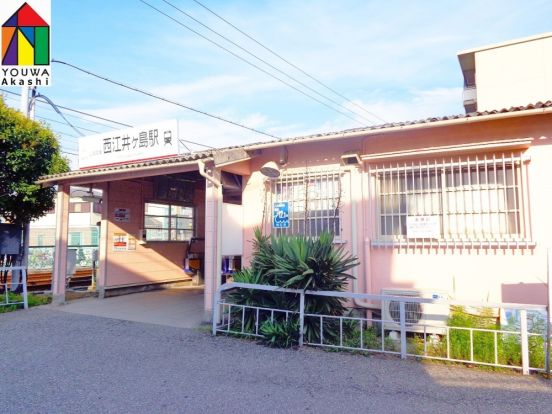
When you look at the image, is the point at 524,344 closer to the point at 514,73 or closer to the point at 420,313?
the point at 420,313

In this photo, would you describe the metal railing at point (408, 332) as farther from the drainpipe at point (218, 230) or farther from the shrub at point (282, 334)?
the drainpipe at point (218, 230)

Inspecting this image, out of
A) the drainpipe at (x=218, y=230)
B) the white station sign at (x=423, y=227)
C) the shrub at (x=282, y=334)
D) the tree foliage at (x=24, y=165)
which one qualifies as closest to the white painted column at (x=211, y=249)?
the drainpipe at (x=218, y=230)

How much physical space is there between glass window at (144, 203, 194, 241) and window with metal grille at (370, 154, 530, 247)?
7.34 m

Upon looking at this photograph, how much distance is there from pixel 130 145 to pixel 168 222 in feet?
11.1

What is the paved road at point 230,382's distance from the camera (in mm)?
3789

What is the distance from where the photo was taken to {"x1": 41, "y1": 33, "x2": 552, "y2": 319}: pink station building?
565cm

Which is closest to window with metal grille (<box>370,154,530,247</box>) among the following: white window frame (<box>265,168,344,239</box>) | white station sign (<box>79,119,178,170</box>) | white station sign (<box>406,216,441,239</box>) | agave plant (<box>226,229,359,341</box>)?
white station sign (<box>406,216,441,239</box>)

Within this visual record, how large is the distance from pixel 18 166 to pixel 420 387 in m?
9.80

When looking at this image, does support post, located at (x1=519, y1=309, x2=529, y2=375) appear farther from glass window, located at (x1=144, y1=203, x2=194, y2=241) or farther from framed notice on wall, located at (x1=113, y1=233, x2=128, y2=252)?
glass window, located at (x1=144, y1=203, x2=194, y2=241)

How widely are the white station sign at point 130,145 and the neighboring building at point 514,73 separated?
786 centimetres

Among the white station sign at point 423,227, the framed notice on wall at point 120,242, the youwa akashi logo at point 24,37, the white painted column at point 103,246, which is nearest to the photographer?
the white station sign at point 423,227

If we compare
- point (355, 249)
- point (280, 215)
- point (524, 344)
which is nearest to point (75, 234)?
point (280, 215)

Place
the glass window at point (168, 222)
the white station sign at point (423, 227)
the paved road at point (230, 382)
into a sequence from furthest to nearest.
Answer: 1. the glass window at point (168, 222)
2. the white station sign at point (423, 227)
3. the paved road at point (230, 382)

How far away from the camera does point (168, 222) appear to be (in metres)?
12.4
